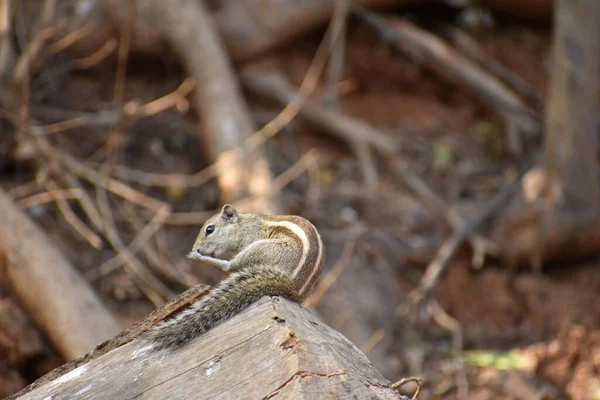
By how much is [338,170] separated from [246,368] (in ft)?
21.2

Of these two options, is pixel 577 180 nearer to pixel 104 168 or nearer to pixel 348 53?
pixel 348 53

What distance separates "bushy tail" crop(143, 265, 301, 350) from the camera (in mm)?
2438

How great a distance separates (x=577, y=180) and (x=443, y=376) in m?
2.44

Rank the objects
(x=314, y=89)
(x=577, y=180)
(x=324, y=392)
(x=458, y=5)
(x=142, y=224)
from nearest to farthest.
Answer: (x=324, y=392) → (x=142, y=224) → (x=577, y=180) → (x=314, y=89) → (x=458, y=5)

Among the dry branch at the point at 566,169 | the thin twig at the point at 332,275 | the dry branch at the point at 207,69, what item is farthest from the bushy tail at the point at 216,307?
the dry branch at the point at 566,169

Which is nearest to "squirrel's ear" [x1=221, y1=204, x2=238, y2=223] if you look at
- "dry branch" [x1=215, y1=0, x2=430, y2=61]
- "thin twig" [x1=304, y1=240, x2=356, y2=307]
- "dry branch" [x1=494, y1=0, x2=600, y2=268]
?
"thin twig" [x1=304, y1=240, x2=356, y2=307]

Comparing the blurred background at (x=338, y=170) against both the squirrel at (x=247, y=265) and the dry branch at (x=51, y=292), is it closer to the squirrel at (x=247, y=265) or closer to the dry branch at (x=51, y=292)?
the dry branch at (x=51, y=292)

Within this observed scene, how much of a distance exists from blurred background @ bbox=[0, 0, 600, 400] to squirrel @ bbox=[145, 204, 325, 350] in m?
1.45

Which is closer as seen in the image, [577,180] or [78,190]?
[78,190]

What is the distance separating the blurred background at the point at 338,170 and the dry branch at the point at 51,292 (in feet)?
0.04

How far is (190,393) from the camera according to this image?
2252mm

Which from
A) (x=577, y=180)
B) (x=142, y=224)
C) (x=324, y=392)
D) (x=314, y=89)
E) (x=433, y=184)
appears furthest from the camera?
(x=314, y=89)

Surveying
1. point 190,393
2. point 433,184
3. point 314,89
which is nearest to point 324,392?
point 190,393

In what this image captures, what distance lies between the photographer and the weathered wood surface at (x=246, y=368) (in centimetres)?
216
